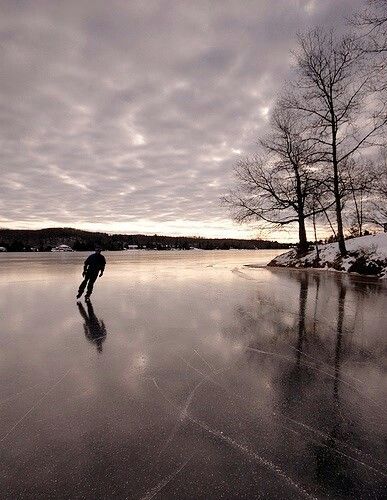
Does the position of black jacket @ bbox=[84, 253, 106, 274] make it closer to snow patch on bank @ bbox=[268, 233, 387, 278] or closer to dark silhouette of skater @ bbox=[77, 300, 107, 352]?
dark silhouette of skater @ bbox=[77, 300, 107, 352]

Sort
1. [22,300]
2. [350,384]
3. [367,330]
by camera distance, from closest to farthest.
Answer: [350,384] < [367,330] < [22,300]

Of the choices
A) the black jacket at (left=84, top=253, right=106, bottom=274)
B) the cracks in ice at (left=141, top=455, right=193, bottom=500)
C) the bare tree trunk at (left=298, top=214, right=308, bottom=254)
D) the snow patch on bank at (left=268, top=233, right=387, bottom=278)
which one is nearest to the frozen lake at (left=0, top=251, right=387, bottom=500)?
the cracks in ice at (left=141, top=455, right=193, bottom=500)

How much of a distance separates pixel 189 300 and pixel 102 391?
5.20 meters

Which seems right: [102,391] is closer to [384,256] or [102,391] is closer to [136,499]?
[136,499]

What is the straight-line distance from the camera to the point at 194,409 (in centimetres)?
277

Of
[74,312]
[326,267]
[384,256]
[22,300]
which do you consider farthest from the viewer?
[326,267]

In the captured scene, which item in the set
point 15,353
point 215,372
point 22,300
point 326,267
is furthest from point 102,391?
point 326,267

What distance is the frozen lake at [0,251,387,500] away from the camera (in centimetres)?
193

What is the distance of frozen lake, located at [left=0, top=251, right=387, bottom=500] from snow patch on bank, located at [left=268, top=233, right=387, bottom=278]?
33.2 ft

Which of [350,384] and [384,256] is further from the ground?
[384,256]

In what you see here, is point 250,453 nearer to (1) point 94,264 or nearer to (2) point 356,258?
(1) point 94,264

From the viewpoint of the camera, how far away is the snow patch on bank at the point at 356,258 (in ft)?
47.4

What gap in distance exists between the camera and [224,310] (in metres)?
6.99

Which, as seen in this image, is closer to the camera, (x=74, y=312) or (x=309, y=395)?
(x=309, y=395)
